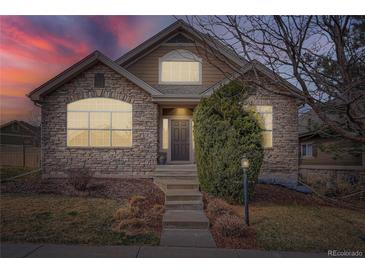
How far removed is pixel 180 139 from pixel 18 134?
17.5 feet

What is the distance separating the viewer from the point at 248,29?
382cm

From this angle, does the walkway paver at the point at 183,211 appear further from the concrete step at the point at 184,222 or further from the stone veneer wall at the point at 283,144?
the stone veneer wall at the point at 283,144

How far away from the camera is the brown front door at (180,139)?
30.9 feet

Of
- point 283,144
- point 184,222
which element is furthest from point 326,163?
point 184,222

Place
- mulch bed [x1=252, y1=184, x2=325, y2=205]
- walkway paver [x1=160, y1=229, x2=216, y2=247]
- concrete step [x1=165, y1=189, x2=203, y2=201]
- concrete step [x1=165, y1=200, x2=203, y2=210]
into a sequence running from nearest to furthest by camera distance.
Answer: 1. walkway paver [x1=160, y1=229, x2=216, y2=247]
2. concrete step [x1=165, y1=200, x2=203, y2=210]
3. concrete step [x1=165, y1=189, x2=203, y2=201]
4. mulch bed [x1=252, y1=184, x2=325, y2=205]

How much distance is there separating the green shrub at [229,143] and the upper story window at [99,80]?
3984mm

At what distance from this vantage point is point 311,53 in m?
3.67

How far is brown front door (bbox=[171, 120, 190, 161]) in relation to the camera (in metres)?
9.42

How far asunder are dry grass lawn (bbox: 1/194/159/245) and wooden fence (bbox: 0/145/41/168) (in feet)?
2.95

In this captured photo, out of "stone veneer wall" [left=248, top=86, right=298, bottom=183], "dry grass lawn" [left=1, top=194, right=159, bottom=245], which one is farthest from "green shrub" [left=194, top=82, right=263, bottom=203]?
"stone veneer wall" [left=248, top=86, right=298, bottom=183]

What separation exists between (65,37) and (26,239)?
3895mm

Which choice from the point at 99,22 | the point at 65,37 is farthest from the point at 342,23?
the point at 65,37

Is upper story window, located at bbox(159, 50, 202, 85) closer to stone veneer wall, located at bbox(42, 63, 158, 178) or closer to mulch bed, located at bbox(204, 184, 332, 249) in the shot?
stone veneer wall, located at bbox(42, 63, 158, 178)

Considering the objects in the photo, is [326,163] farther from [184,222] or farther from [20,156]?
[20,156]
